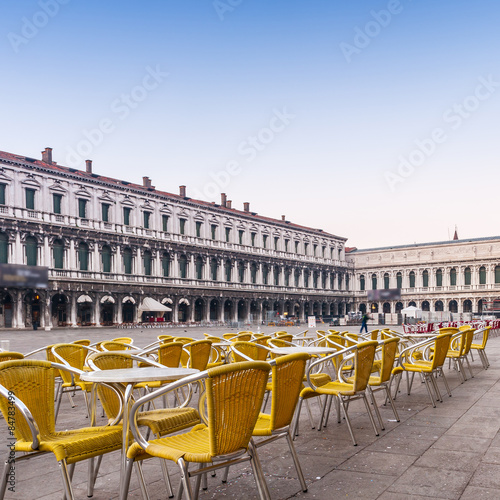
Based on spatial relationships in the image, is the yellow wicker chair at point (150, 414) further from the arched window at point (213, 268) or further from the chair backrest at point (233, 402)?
the arched window at point (213, 268)

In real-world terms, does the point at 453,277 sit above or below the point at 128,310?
above

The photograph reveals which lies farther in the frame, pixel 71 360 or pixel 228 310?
pixel 228 310

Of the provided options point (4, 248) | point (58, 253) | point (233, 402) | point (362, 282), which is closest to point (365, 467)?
point (233, 402)

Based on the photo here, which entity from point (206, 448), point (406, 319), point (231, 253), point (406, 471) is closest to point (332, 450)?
point (406, 471)

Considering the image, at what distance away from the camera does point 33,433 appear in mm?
2889

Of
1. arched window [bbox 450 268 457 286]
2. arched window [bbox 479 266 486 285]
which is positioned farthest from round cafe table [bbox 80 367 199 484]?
arched window [bbox 450 268 457 286]

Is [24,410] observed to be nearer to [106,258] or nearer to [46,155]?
[106,258]

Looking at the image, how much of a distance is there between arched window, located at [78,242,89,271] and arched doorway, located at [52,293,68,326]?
7.64 feet

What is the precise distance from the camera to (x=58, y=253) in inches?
1435

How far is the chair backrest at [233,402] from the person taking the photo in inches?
105

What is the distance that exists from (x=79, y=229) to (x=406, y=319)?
76.2 ft

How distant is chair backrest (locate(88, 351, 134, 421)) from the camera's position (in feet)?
12.9

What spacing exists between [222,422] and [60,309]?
3627 centimetres

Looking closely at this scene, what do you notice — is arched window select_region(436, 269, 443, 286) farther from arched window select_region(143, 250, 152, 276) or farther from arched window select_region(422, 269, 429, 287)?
arched window select_region(143, 250, 152, 276)
